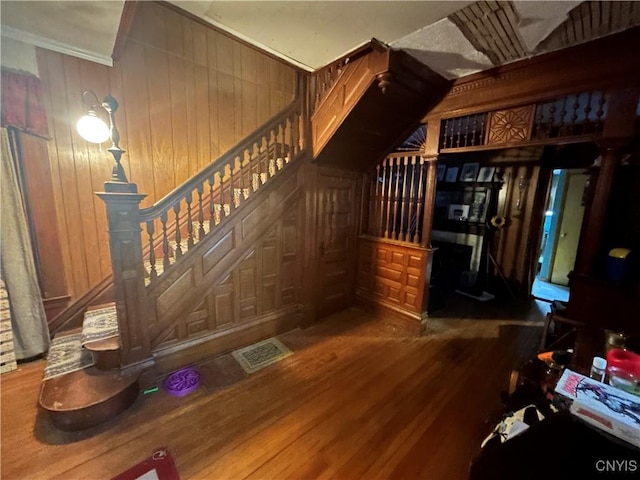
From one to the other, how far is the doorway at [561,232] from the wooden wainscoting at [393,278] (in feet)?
9.14

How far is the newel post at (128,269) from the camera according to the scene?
1.83 m

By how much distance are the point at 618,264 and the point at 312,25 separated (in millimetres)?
2978

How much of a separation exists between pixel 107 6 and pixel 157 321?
7.25 ft

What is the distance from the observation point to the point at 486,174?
173 inches

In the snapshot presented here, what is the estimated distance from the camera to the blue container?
2.07m

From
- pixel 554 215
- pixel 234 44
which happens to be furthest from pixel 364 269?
pixel 554 215

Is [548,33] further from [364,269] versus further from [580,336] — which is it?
[364,269]

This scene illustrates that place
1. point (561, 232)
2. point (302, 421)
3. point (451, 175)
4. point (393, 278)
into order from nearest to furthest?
point (302, 421)
point (393, 278)
point (451, 175)
point (561, 232)

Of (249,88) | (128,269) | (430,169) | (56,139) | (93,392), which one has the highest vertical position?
(249,88)

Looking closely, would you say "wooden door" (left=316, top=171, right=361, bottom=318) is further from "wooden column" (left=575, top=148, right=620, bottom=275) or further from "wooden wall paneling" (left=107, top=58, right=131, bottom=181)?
"wooden column" (left=575, top=148, right=620, bottom=275)

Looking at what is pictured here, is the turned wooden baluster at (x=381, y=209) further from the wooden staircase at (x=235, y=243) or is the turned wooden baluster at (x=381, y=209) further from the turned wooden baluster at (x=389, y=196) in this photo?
the wooden staircase at (x=235, y=243)

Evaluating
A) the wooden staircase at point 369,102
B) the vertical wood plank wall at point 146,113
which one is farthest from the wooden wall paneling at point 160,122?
the wooden staircase at point 369,102

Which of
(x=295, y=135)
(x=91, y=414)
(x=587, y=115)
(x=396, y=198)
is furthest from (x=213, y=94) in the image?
(x=587, y=115)

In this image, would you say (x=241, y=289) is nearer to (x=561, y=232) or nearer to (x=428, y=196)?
(x=428, y=196)
